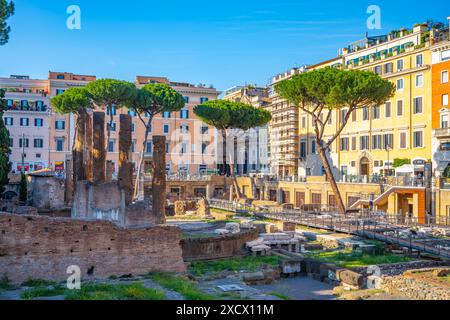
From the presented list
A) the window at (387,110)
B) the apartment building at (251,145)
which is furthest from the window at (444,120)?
the apartment building at (251,145)

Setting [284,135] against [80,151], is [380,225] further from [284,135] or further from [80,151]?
[284,135]

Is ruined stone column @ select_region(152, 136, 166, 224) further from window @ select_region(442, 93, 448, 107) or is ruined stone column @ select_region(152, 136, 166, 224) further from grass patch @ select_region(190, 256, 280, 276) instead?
window @ select_region(442, 93, 448, 107)

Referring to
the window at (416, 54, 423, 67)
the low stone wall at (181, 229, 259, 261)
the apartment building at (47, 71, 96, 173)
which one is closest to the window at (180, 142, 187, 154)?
the apartment building at (47, 71, 96, 173)

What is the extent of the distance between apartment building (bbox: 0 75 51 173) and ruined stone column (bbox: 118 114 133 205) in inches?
1404

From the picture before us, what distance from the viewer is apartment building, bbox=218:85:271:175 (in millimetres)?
66637

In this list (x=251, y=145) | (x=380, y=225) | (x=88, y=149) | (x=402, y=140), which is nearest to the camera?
(x=380, y=225)

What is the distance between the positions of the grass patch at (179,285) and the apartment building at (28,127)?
43.9 meters

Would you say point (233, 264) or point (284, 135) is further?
point (284, 135)

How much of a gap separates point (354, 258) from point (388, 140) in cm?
2281

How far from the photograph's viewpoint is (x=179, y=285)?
14938mm

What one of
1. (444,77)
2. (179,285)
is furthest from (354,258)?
(444,77)

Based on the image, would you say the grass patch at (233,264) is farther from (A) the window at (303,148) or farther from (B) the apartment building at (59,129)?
(B) the apartment building at (59,129)

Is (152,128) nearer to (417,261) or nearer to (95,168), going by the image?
(95,168)

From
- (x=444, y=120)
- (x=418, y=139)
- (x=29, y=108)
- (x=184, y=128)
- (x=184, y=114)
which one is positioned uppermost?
(x=184, y=114)
